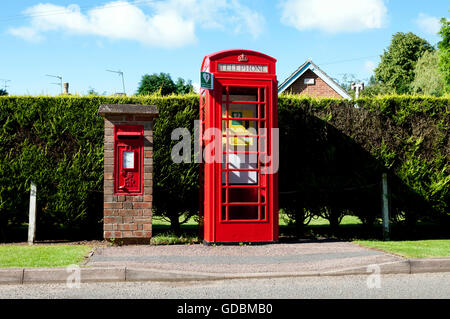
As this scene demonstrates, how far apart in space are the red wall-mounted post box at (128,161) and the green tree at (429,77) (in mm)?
30351

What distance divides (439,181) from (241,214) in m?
4.28

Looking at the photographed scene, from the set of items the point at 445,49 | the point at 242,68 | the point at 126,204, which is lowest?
the point at 126,204

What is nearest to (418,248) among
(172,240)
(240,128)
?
(240,128)

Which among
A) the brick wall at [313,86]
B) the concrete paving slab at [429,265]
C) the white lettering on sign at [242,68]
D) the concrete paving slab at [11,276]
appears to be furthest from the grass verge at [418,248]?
the brick wall at [313,86]

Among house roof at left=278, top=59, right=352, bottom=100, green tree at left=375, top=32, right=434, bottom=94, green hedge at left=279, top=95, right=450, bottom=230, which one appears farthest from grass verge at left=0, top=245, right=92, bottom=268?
green tree at left=375, top=32, right=434, bottom=94

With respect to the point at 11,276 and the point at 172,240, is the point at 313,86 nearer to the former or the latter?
the point at 172,240

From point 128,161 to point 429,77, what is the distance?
35.5 meters

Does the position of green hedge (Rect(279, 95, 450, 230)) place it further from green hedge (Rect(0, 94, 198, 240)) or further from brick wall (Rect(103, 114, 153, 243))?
brick wall (Rect(103, 114, 153, 243))

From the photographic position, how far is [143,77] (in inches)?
2026

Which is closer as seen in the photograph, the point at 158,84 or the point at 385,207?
the point at 385,207

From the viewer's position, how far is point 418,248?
7.87 m
